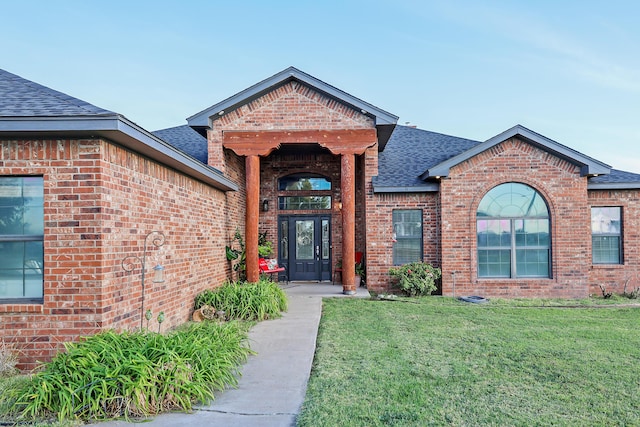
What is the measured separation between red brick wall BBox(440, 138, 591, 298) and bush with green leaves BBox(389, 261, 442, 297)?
1.39 feet

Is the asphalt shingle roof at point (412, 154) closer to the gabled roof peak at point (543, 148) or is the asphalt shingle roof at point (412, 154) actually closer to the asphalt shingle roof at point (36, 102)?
the gabled roof peak at point (543, 148)

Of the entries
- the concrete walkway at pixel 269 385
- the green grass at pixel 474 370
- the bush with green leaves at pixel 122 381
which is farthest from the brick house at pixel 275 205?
the green grass at pixel 474 370

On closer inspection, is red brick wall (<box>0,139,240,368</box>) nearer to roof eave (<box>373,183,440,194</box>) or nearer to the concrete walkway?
the concrete walkway

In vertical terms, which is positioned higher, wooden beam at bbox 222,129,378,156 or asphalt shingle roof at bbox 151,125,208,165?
asphalt shingle roof at bbox 151,125,208,165

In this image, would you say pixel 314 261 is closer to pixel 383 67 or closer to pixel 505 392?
pixel 505 392

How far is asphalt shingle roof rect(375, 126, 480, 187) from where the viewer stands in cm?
1125

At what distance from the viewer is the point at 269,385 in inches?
163

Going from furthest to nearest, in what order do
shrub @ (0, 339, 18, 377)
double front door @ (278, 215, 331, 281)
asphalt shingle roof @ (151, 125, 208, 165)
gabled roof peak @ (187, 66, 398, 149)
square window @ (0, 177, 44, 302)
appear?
double front door @ (278, 215, 331, 281) → asphalt shingle roof @ (151, 125, 208, 165) → gabled roof peak @ (187, 66, 398, 149) → square window @ (0, 177, 44, 302) → shrub @ (0, 339, 18, 377)

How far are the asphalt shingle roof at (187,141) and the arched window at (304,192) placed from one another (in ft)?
8.89

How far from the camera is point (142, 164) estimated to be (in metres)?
5.71

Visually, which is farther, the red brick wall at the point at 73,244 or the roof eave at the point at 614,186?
the roof eave at the point at 614,186

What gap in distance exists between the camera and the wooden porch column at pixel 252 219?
33.7 feet

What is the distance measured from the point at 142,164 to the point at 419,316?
551 cm

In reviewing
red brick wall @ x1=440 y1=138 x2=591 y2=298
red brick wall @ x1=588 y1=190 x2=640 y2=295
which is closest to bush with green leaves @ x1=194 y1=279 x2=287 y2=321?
red brick wall @ x1=440 y1=138 x2=591 y2=298
